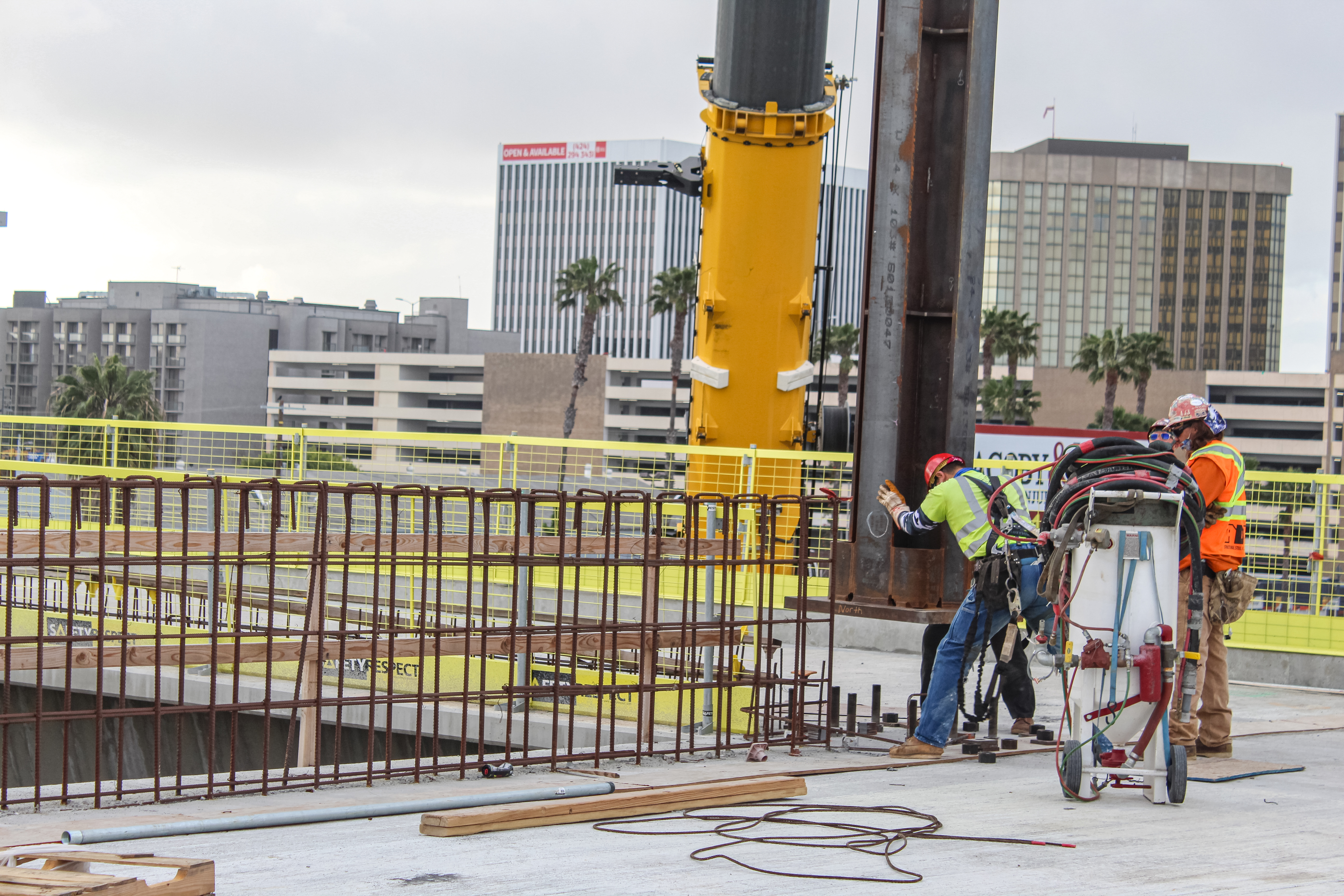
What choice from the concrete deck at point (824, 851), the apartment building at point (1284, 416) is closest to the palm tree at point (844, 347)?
the apartment building at point (1284, 416)

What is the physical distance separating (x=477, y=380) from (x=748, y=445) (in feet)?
442

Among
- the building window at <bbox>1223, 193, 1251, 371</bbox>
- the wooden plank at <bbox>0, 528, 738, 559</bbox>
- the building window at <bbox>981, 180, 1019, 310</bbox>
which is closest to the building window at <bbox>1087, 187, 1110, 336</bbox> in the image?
the building window at <bbox>981, 180, 1019, 310</bbox>

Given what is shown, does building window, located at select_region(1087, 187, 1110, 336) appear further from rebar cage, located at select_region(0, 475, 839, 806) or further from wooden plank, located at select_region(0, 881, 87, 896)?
wooden plank, located at select_region(0, 881, 87, 896)

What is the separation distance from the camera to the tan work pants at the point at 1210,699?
8.93 m


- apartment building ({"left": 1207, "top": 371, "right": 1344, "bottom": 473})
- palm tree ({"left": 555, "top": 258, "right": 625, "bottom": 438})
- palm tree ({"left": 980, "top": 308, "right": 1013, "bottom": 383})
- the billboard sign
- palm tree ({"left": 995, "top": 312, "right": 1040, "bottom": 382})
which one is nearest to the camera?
the billboard sign

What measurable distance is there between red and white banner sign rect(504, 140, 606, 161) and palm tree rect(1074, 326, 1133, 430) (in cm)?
9818

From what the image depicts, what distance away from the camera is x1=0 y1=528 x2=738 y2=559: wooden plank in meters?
6.94

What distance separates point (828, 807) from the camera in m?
7.18

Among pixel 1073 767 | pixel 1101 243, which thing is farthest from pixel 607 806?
pixel 1101 243

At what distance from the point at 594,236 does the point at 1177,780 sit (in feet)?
582

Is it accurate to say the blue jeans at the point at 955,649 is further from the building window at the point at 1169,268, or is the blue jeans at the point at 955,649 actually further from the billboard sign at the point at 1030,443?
the building window at the point at 1169,268

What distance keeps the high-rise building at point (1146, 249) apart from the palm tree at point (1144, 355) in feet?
267

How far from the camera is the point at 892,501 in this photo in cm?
884

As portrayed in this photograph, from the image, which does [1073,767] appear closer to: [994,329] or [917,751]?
[917,751]
